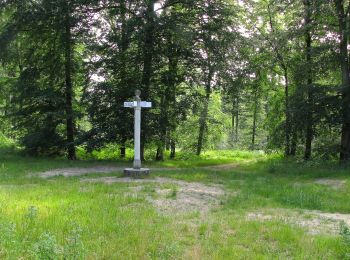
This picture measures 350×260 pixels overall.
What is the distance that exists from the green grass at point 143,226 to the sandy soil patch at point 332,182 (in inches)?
28.1

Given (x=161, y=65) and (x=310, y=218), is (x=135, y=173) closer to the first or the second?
(x=310, y=218)

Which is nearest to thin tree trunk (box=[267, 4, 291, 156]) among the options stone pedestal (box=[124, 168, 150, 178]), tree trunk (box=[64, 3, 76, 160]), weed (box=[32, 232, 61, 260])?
stone pedestal (box=[124, 168, 150, 178])

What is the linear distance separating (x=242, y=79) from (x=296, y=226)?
12955 mm

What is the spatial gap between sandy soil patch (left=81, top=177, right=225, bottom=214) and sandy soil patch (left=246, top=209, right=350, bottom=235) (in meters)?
1.20

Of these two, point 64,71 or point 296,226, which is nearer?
point 296,226

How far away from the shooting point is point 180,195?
32.7 feet

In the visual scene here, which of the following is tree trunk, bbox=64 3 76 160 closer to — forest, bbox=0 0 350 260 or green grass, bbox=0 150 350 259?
forest, bbox=0 0 350 260

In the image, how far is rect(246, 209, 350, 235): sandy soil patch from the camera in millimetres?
7266

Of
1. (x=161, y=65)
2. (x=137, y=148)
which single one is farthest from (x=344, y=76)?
(x=137, y=148)

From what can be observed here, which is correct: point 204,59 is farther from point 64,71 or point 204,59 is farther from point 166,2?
point 64,71

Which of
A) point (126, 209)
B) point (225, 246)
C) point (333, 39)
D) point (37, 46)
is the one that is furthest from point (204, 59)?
point (225, 246)

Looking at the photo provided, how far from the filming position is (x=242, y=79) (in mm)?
19500

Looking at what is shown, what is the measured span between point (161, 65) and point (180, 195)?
1077 centimetres

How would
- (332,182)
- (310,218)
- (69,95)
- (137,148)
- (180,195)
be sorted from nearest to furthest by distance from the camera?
(310,218) → (180,195) → (332,182) → (137,148) → (69,95)
